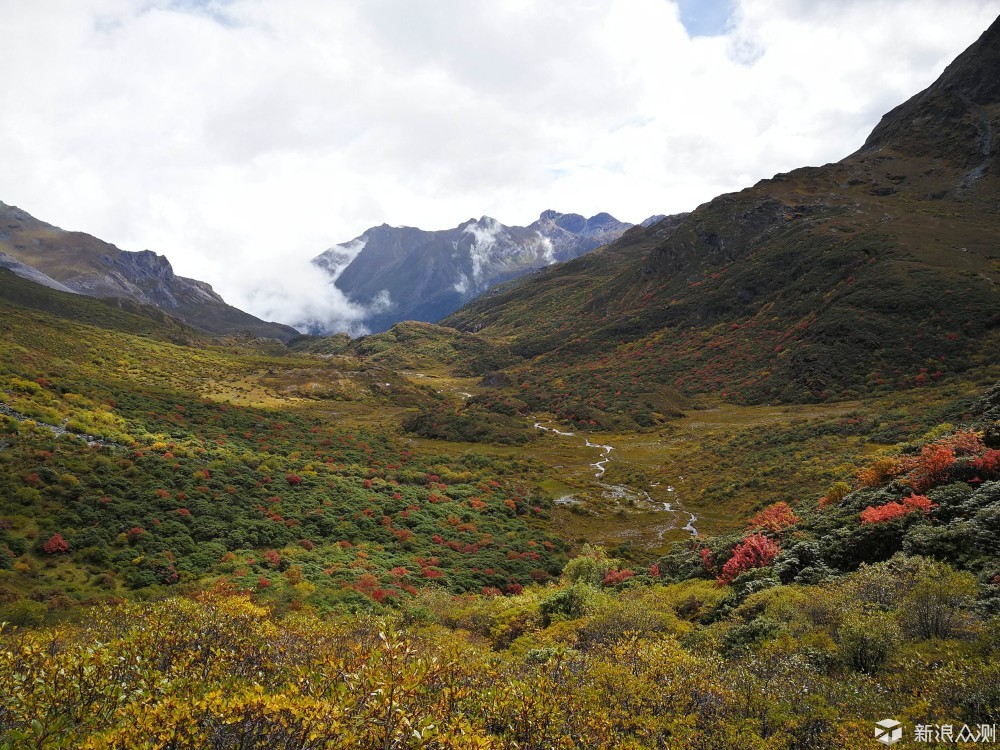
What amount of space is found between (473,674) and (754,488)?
40.6m

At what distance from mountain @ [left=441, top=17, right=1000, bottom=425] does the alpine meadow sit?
844 millimetres

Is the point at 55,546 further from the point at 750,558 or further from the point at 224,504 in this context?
the point at 750,558

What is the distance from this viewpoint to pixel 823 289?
9531 centimetres

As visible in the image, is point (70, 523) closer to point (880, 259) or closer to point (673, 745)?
point (673, 745)

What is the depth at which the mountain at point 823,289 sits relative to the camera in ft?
241

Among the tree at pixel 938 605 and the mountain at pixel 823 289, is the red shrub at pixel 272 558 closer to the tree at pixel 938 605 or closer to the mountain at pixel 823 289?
the tree at pixel 938 605

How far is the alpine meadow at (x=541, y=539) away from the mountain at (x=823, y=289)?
33.2 inches

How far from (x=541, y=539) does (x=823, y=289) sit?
289 ft

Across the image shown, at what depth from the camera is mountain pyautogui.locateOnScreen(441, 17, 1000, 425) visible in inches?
2891

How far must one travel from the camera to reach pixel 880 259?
91.4 metres

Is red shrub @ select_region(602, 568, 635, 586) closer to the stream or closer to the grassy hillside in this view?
the grassy hillside

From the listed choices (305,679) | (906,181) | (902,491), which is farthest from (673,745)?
(906,181)

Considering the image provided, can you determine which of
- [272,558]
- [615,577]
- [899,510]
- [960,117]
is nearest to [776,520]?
[899,510]

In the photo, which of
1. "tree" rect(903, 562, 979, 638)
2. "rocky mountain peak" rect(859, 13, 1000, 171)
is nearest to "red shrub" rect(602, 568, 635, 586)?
"tree" rect(903, 562, 979, 638)
